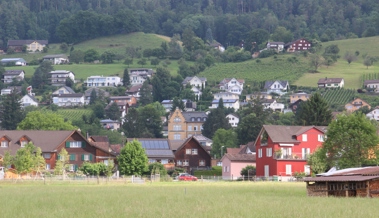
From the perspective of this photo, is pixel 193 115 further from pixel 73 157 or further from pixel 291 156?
pixel 291 156

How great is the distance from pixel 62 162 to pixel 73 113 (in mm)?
97908

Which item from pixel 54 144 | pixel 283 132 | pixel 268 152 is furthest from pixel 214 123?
pixel 268 152

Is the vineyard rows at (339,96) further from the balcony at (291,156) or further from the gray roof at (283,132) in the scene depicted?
the balcony at (291,156)

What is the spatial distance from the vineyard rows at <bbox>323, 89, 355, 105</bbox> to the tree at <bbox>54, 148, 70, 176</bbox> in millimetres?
96965

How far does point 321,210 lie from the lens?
1475 inches

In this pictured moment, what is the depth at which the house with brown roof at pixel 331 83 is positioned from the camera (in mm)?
194000

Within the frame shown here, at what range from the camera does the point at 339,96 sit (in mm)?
189625

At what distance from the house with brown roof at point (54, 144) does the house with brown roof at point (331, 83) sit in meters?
99.9

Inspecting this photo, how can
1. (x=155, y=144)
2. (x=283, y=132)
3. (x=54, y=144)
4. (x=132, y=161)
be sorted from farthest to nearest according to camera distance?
(x=155, y=144), (x=54, y=144), (x=283, y=132), (x=132, y=161)

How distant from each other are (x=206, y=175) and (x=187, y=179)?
16.5 metres

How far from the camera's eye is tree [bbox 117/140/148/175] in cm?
8769

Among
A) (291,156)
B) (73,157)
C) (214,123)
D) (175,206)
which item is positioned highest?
(214,123)

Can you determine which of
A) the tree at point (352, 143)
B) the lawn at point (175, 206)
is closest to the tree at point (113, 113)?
the tree at point (352, 143)

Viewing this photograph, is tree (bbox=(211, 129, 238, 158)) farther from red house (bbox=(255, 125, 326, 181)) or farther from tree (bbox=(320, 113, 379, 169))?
tree (bbox=(320, 113, 379, 169))
